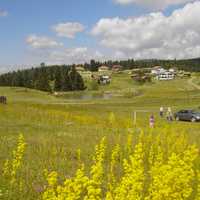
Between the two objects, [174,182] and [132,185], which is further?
[174,182]

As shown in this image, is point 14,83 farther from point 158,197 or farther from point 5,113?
point 158,197

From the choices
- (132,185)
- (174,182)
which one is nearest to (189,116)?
(174,182)

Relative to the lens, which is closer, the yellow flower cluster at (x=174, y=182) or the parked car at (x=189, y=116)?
the yellow flower cluster at (x=174, y=182)

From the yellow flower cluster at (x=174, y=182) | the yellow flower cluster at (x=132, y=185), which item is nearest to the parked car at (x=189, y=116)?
the yellow flower cluster at (x=174, y=182)

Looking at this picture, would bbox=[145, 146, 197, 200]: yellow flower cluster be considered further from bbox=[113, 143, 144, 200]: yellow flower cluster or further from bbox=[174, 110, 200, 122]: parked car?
bbox=[174, 110, 200, 122]: parked car

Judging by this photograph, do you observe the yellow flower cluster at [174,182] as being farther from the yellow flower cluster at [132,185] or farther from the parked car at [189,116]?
the parked car at [189,116]

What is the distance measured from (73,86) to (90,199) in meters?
163

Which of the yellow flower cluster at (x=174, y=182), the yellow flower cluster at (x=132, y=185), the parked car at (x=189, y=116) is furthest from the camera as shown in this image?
the parked car at (x=189, y=116)

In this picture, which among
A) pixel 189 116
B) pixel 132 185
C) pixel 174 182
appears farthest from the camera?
pixel 189 116

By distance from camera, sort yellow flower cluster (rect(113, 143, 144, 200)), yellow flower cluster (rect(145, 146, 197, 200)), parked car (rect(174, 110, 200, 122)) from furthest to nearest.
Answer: parked car (rect(174, 110, 200, 122)) < yellow flower cluster (rect(145, 146, 197, 200)) < yellow flower cluster (rect(113, 143, 144, 200))

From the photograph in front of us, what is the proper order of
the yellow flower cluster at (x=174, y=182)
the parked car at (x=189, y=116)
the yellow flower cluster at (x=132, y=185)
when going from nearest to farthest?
the yellow flower cluster at (x=132, y=185), the yellow flower cluster at (x=174, y=182), the parked car at (x=189, y=116)

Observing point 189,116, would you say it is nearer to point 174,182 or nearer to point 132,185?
point 174,182

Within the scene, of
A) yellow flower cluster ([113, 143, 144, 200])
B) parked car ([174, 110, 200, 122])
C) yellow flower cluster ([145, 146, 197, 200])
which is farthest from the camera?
parked car ([174, 110, 200, 122])

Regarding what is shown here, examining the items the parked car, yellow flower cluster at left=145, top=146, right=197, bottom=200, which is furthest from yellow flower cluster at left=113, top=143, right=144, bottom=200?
the parked car
